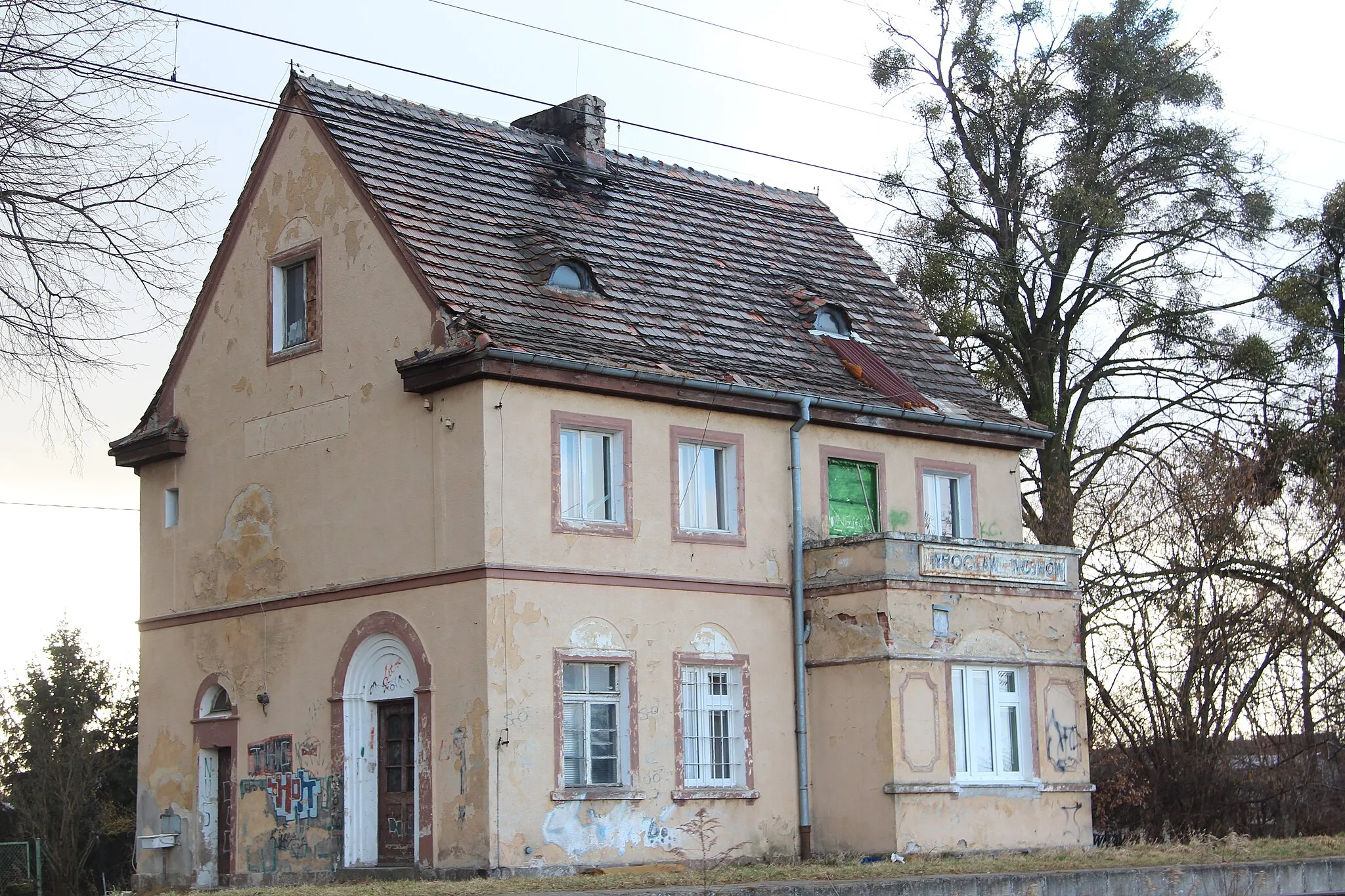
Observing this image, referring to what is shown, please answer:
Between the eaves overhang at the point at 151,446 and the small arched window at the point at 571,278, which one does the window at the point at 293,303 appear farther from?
the small arched window at the point at 571,278

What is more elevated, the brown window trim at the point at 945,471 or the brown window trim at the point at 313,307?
the brown window trim at the point at 313,307

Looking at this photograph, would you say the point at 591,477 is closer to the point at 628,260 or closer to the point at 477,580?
the point at 477,580

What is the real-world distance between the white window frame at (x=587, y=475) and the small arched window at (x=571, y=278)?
2348mm

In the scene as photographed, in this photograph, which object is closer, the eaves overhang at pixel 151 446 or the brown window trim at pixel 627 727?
the brown window trim at pixel 627 727

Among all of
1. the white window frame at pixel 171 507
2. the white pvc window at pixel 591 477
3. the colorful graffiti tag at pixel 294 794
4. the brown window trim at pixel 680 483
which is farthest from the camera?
the white window frame at pixel 171 507

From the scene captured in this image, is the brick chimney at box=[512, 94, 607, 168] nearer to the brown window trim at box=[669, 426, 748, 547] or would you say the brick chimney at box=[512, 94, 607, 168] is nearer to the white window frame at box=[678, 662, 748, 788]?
the brown window trim at box=[669, 426, 748, 547]

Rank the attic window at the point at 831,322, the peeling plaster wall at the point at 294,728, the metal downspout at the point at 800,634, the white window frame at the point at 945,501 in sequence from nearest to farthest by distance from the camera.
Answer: the peeling plaster wall at the point at 294,728
the metal downspout at the point at 800,634
the white window frame at the point at 945,501
the attic window at the point at 831,322

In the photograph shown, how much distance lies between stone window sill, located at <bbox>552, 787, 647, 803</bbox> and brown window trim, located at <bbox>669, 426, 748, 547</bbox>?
330cm

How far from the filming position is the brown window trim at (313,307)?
24.5 meters

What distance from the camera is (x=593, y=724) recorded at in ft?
73.3

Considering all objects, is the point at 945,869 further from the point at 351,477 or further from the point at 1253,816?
the point at 1253,816

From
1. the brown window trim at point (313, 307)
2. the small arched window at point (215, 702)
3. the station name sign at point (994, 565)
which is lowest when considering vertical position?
the small arched window at point (215, 702)

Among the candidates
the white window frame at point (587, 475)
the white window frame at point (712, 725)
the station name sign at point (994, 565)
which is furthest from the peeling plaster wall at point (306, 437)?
the station name sign at point (994, 565)

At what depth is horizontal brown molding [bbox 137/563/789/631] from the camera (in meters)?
21.7
